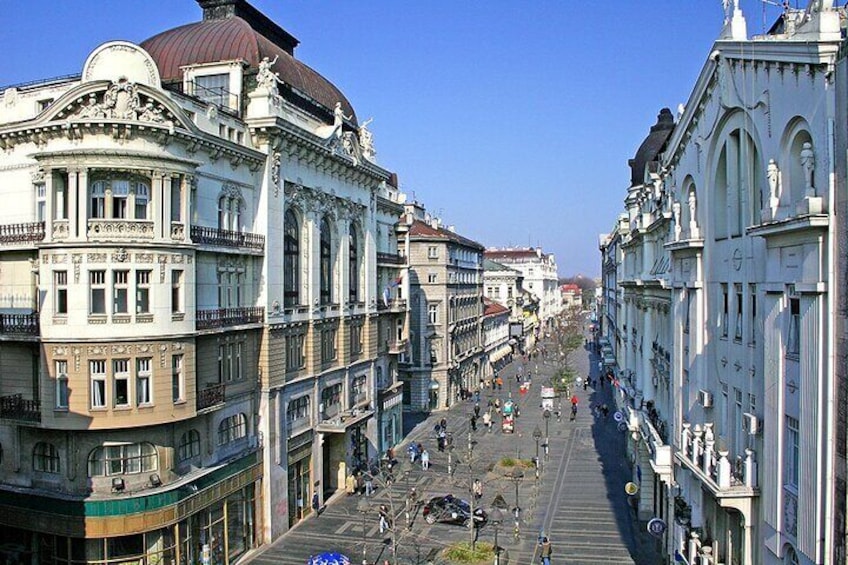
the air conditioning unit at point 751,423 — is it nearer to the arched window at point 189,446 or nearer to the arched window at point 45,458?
the arched window at point 189,446

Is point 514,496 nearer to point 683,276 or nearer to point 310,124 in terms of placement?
point 683,276

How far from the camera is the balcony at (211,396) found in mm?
30625

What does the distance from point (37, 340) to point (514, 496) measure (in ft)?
87.6

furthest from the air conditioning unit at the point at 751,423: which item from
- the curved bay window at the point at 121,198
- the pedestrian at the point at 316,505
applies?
the pedestrian at the point at 316,505

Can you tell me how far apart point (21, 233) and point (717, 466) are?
2557cm

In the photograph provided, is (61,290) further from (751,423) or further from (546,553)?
(751,423)

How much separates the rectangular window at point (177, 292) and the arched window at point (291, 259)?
29.8 feet

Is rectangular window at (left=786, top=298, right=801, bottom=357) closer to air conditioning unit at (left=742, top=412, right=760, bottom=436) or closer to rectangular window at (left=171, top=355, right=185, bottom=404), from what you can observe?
air conditioning unit at (left=742, top=412, right=760, bottom=436)

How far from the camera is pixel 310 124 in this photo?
41.8 meters

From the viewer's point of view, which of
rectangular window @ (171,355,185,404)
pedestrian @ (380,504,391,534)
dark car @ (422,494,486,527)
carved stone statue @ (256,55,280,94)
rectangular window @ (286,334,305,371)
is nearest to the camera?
rectangular window @ (171,355,185,404)

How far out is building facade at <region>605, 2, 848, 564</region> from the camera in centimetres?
1523

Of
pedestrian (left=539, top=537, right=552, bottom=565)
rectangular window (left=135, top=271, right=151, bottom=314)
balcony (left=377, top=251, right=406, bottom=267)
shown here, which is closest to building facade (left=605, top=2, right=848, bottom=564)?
pedestrian (left=539, top=537, right=552, bottom=565)

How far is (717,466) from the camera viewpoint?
21.4 metres

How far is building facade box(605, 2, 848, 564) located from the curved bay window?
19.4m
